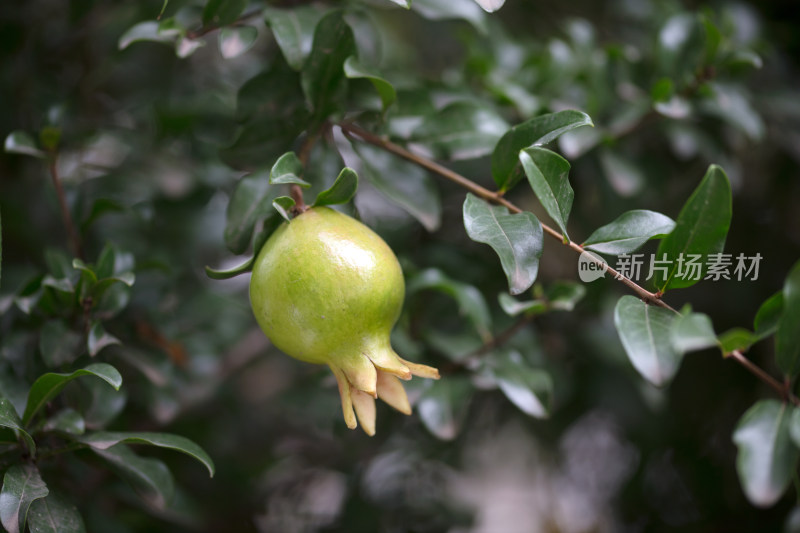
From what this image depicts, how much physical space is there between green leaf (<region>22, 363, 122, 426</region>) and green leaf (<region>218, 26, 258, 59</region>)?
30 centimetres

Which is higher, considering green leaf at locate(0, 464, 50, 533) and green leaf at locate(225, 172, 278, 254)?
green leaf at locate(225, 172, 278, 254)

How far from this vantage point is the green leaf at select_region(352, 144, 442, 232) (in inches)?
24.6

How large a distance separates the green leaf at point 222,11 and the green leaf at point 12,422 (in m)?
0.38

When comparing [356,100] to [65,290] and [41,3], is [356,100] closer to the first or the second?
[65,290]

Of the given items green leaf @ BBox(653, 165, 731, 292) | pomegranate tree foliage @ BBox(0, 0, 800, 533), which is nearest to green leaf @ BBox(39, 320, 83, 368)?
pomegranate tree foliage @ BBox(0, 0, 800, 533)

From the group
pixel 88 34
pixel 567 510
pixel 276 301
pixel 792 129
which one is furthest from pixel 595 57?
pixel 567 510

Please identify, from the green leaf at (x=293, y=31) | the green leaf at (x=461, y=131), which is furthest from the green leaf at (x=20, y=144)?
the green leaf at (x=461, y=131)

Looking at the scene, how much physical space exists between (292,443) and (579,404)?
481 mm

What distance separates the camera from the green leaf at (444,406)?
650mm

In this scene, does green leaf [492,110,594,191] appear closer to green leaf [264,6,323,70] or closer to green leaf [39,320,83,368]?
green leaf [264,6,323,70]

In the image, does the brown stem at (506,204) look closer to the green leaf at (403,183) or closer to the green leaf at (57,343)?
the green leaf at (403,183)

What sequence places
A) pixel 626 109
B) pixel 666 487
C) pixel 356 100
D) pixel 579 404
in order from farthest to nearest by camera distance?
pixel 666 487, pixel 579 404, pixel 626 109, pixel 356 100

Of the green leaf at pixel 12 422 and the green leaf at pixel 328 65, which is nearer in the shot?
the green leaf at pixel 12 422

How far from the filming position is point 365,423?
19.4 inches
